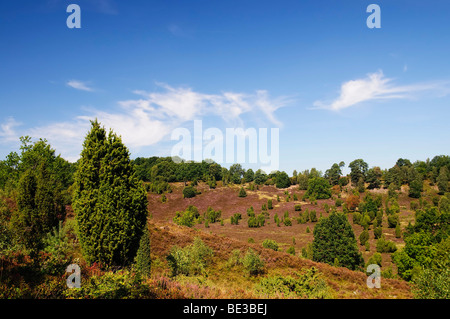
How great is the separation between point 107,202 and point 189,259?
742 centimetres

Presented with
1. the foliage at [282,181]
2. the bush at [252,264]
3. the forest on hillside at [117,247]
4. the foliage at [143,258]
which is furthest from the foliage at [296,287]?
the foliage at [282,181]

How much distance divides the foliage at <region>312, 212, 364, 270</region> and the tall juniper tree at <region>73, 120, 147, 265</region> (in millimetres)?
26502

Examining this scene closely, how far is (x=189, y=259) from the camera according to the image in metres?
17.3

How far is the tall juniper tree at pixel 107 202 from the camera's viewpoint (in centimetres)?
1255

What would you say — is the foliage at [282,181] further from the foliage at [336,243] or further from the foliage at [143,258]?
the foliage at [143,258]

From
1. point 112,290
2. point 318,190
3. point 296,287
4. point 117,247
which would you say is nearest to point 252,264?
point 296,287

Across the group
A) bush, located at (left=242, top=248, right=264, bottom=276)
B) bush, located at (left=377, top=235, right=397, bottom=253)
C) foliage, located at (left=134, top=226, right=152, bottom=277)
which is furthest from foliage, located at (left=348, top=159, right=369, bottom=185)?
foliage, located at (left=134, top=226, right=152, bottom=277)

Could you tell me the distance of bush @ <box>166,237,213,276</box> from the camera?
1641 cm

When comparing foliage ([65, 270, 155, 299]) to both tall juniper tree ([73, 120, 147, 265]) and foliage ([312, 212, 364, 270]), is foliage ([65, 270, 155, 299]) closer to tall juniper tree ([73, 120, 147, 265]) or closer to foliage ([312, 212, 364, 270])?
tall juniper tree ([73, 120, 147, 265])

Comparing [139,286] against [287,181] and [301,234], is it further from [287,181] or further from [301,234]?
[287,181]
